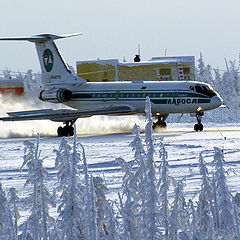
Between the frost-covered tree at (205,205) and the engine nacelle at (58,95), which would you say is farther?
the engine nacelle at (58,95)

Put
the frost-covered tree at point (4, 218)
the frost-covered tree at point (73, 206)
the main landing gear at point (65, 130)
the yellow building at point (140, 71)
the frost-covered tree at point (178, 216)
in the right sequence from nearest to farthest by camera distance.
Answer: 1. the frost-covered tree at point (73, 206)
2. the frost-covered tree at point (4, 218)
3. the frost-covered tree at point (178, 216)
4. the main landing gear at point (65, 130)
5. the yellow building at point (140, 71)

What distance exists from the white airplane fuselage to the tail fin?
1.01 meters

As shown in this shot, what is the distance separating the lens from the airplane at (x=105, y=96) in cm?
3042

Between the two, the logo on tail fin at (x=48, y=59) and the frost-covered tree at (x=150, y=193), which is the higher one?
the logo on tail fin at (x=48, y=59)

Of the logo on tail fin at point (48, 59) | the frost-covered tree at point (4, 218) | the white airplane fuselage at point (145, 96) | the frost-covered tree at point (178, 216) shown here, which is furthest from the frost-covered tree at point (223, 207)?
the logo on tail fin at point (48, 59)

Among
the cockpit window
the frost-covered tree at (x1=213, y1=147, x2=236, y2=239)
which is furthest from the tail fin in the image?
the frost-covered tree at (x1=213, y1=147, x2=236, y2=239)

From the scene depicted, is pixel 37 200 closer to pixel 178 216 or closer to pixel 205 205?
pixel 178 216

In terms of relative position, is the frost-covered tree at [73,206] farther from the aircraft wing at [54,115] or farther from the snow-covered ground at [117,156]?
the aircraft wing at [54,115]

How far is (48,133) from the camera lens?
32625mm

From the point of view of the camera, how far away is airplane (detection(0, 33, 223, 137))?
30.4 metres

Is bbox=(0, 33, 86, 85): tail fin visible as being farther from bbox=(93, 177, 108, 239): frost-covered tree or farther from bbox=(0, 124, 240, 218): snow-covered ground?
bbox=(93, 177, 108, 239): frost-covered tree

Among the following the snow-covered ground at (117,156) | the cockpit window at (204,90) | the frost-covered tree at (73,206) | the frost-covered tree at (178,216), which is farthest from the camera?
the cockpit window at (204,90)

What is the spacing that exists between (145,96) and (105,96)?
2.13 m

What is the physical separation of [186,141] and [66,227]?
18593 millimetres
